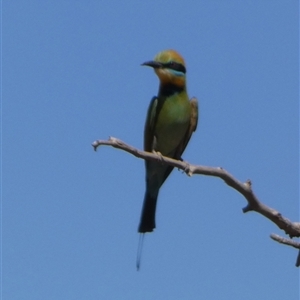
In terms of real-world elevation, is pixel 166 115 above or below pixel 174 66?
below

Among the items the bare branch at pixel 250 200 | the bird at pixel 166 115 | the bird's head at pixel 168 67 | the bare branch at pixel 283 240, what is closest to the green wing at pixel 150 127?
the bird at pixel 166 115

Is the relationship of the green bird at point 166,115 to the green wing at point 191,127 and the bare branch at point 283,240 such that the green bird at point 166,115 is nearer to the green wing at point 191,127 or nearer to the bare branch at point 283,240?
the green wing at point 191,127

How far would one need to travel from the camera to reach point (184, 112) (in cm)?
441

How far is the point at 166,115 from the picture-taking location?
14.3 ft

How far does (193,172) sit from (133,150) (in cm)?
22

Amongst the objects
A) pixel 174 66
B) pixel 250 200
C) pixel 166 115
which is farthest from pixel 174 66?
pixel 250 200

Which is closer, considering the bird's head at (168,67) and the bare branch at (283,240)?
the bare branch at (283,240)

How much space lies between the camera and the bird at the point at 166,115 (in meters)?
4.38

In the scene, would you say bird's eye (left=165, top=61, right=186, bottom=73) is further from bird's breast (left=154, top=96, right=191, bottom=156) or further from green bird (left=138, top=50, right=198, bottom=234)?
bird's breast (left=154, top=96, right=191, bottom=156)

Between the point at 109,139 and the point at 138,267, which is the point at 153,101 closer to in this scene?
the point at 138,267

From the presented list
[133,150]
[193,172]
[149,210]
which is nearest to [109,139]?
[133,150]

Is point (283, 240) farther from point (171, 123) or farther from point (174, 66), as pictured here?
point (174, 66)

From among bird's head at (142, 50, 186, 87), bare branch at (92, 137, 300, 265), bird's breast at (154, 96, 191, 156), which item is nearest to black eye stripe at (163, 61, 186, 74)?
bird's head at (142, 50, 186, 87)

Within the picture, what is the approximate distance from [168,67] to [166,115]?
0.90 ft
